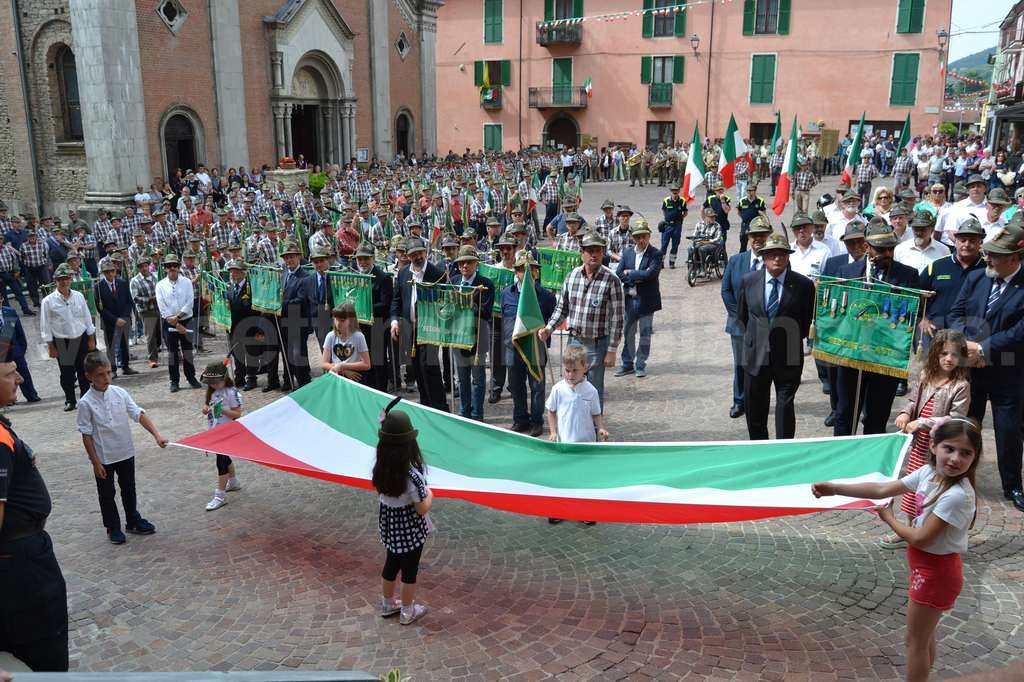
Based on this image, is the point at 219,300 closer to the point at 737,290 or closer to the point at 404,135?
the point at 737,290

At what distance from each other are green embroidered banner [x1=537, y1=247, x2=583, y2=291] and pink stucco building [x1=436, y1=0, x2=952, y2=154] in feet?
109

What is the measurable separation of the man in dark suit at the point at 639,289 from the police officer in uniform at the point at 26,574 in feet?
25.1

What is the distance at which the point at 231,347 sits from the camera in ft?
38.3

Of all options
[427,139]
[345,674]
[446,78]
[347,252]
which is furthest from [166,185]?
[446,78]

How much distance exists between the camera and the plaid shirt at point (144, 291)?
12.5m

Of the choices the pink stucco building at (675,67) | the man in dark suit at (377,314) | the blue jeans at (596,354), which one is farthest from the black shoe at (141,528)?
the pink stucco building at (675,67)

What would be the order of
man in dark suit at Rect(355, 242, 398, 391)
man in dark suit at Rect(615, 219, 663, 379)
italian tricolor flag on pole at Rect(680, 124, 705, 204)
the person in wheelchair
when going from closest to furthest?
man in dark suit at Rect(355, 242, 398, 391), man in dark suit at Rect(615, 219, 663, 379), italian tricolor flag on pole at Rect(680, 124, 705, 204), the person in wheelchair

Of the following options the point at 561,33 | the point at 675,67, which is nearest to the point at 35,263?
the point at 561,33

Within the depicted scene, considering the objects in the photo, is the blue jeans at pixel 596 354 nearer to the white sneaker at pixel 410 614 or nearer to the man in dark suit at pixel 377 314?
the man in dark suit at pixel 377 314

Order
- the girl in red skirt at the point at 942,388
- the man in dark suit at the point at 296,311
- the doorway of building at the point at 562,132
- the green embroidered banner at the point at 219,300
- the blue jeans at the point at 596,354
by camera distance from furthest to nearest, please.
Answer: the doorway of building at the point at 562,132 < the green embroidered banner at the point at 219,300 < the man in dark suit at the point at 296,311 < the blue jeans at the point at 596,354 < the girl in red skirt at the point at 942,388

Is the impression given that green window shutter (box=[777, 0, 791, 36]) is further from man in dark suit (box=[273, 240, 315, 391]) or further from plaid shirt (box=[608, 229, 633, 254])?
man in dark suit (box=[273, 240, 315, 391])

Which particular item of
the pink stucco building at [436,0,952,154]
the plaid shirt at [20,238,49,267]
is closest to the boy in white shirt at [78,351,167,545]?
the plaid shirt at [20,238,49,267]

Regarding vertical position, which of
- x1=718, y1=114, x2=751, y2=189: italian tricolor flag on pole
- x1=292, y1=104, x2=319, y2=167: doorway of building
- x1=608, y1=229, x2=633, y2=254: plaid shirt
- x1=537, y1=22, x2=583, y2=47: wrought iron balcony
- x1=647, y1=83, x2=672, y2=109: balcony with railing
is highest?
x1=537, y1=22, x2=583, y2=47: wrought iron balcony

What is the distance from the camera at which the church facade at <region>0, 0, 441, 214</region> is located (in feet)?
75.5
